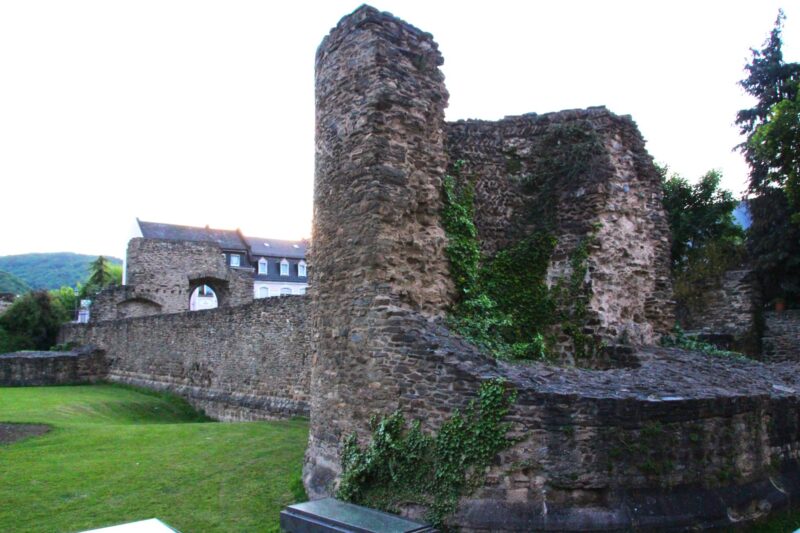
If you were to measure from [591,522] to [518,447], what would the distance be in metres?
0.91

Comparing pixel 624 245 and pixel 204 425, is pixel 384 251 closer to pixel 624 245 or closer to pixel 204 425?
pixel 624 245

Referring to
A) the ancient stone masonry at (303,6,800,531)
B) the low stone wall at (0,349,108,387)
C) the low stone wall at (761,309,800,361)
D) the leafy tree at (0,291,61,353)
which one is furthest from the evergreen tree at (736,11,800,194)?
the leafy tree at (0,291,61,353)

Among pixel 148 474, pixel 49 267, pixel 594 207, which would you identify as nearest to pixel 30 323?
pixel 148 474

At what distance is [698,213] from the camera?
93.8 feet

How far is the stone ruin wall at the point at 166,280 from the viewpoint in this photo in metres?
30.8

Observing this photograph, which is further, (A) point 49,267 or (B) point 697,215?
(A) point 49,267

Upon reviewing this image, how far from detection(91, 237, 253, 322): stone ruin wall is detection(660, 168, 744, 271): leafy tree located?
19861mm

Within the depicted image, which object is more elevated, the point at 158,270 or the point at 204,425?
the point at 158,270

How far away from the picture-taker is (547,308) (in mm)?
9445

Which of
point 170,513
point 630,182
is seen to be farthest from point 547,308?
point 170,513

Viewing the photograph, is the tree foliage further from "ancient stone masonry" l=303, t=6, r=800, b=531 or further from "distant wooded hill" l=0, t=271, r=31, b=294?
"ancient stone masonry" l=303, t=6, r=800, b=531

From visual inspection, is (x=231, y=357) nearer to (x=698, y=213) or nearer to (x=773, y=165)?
(x=773, y=165)

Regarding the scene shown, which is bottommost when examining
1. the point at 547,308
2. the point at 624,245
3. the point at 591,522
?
the point at 591,522

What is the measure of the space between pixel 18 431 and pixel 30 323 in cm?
2226
